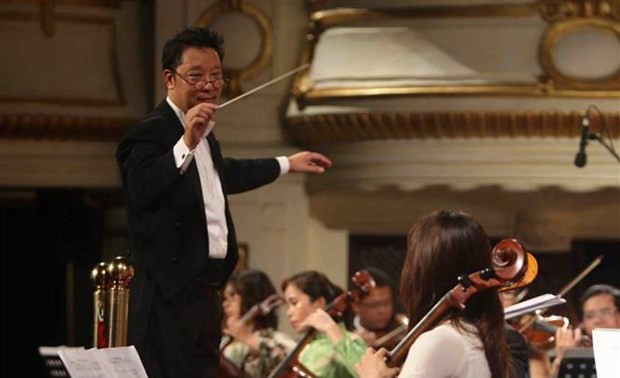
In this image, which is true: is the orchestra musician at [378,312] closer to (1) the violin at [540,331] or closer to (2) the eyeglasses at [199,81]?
(1) the violin at [540,331]

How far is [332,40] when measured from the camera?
8.36 meters

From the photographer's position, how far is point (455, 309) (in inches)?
140

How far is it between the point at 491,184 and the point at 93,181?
7.74ft

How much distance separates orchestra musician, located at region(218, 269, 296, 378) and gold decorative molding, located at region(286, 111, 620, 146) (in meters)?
1.29

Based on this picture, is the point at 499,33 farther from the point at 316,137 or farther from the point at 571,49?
the point at 316,137

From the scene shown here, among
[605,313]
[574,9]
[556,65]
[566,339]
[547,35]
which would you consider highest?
[574,9]

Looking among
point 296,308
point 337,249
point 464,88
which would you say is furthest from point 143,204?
point 337,249

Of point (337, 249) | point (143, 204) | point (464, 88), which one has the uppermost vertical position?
point (143, 204)

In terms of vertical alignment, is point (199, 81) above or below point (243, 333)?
above

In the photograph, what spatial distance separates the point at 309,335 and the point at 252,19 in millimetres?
3470

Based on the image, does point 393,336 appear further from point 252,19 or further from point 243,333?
point 252,19

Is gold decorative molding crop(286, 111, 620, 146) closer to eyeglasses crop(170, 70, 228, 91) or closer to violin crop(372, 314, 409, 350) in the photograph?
violin crop(372, 314, 409, 350)

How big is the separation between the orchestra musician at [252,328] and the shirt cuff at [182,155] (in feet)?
8.72

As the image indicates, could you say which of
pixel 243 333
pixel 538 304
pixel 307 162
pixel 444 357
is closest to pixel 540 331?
pixel 243 333
